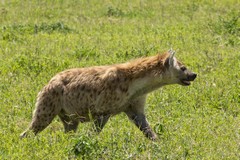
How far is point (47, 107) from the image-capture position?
7.95 meters

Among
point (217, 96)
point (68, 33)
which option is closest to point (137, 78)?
point (217, 96)

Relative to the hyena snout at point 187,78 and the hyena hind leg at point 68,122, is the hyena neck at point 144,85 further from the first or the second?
the hyena hind leg at point 68,122

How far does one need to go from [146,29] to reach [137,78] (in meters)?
6.28

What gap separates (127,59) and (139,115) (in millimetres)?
3774

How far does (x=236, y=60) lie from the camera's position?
1159 cm

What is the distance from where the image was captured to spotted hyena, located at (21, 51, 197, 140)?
7996 millimetres

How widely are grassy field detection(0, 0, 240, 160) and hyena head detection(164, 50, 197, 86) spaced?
1.61 ft

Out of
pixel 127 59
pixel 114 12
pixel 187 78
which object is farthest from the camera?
pixel 114 12

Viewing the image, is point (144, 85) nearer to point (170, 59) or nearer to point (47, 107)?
point (170, 59)

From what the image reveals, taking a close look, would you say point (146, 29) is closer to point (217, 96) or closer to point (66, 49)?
point (66, 49)

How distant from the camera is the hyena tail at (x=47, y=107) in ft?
26.1

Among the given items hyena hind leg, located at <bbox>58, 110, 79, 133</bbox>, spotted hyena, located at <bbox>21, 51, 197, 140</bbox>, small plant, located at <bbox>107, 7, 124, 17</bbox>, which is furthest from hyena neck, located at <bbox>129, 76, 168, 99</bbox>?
small plant, located at <bbox>107, 7, 124, 17</bbox>

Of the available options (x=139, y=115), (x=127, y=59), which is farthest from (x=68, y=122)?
(x=127, y=59)

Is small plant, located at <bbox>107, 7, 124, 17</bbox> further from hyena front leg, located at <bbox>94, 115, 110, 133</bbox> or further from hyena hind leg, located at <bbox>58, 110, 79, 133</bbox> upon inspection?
hyena front leg, located at <bbox>94, 115, 110, 133</bbox>
